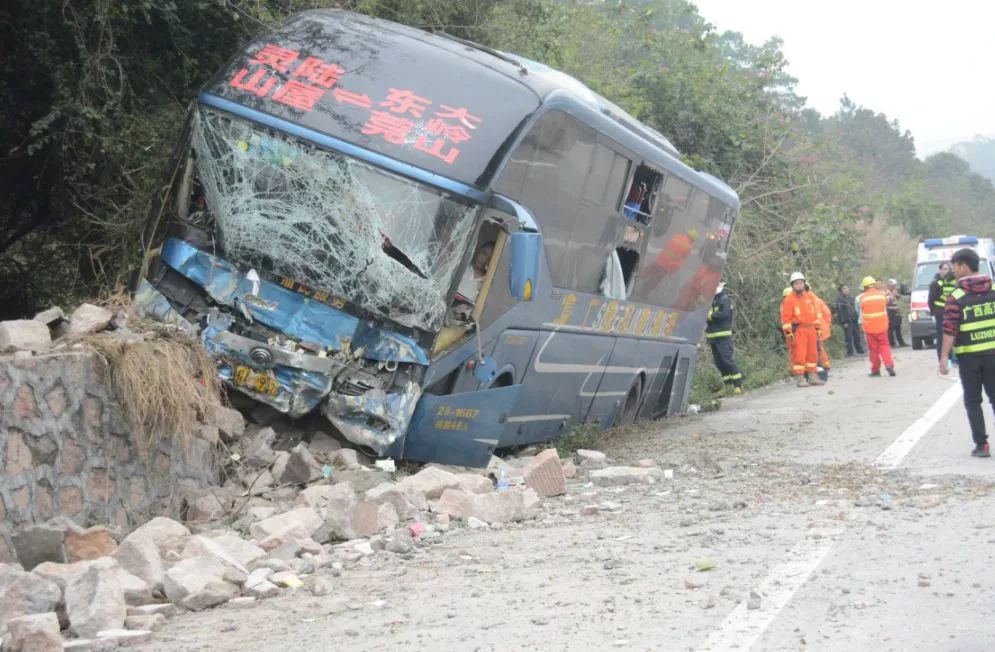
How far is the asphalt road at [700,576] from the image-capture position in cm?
516

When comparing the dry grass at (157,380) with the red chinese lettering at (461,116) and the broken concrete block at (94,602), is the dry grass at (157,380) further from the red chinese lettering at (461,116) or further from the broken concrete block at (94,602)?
the red chinese lettering at (461,116)

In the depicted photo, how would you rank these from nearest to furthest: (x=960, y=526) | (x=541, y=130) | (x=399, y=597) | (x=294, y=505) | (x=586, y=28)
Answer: (x=399, y=597) < (x=960, y=526) < (x=294, y=505) < (x=541, y=130) < (x=586, y=28)

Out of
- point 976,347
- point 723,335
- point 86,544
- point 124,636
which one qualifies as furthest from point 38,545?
point 723,335

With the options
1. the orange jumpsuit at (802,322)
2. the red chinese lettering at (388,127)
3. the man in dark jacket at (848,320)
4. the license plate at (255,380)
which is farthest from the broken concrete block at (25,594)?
the man in dark jacket at (848,320)

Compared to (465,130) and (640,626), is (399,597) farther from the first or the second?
(465,130)

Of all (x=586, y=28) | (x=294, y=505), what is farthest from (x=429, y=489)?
(x=586, y=28)

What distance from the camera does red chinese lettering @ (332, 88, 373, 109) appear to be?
31.0ft

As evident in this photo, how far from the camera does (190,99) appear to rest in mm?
13508

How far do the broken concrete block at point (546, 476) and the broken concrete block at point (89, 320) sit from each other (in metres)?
3.17

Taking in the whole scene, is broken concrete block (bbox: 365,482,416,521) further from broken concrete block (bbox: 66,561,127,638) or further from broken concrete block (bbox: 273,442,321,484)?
broken concrete block (bbox: 66,561,127,638)

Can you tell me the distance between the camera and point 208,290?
9.09m

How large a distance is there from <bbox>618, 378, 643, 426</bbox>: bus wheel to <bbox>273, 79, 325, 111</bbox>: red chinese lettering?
565 centimetres

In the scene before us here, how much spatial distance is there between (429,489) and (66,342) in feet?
7.96

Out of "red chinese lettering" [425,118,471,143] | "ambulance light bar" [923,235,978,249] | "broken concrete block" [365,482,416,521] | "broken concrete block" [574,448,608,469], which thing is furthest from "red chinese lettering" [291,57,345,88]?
"ambulance light bar" [923,235,978,249]
